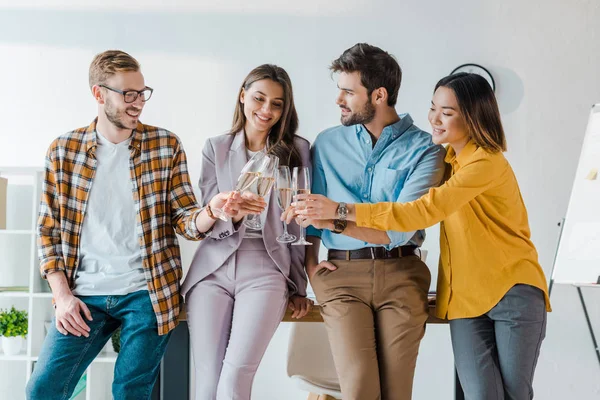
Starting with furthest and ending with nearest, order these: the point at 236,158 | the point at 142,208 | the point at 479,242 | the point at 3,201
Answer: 1. the point at 3,201
2. the point at 236,158
3. the point at 142,208
4. the point at 479,242

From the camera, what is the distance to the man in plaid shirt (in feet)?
6.64

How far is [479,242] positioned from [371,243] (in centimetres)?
34

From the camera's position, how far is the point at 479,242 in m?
1.98

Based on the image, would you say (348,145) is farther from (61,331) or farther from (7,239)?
(7,239)

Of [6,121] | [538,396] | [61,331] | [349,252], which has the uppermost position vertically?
[6,121]

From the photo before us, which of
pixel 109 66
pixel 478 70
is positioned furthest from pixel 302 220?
pixel 478 70

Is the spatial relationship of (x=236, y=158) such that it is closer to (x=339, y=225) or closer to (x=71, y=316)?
(x=339, y=225)

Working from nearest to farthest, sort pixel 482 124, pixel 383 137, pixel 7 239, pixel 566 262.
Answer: pixel 482 124 < pixel 383 137 < pixel 566 262 < pixel 7 239

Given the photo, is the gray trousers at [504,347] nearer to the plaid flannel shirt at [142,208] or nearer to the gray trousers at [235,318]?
the gray trousers at [235,318]

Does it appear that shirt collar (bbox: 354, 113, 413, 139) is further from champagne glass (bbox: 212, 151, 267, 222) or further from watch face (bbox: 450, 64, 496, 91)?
watch face (bbox: 450, 64, 496, 91)

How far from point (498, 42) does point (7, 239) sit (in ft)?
10.7

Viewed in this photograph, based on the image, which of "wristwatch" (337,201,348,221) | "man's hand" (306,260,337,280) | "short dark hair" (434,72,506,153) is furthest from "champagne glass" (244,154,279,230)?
"short dark hair" (434,72,506,153)

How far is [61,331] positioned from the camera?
2.01m

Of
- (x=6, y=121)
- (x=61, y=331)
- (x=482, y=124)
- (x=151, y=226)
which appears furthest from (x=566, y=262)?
(x=6, y=121)
